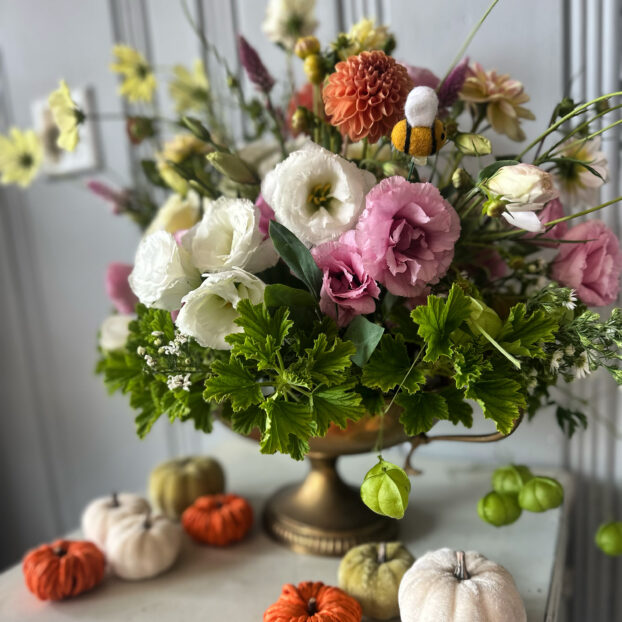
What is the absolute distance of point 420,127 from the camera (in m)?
0.49

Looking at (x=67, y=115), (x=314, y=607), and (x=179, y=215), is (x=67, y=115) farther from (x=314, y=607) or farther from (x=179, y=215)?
(x=314, y=607)

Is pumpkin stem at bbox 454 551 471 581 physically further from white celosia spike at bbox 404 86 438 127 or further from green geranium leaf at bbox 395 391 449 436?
white celosia spike at bbox 404 86 438 127

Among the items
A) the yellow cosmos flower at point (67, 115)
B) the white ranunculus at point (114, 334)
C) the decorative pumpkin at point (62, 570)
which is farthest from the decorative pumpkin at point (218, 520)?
the yellow cosmos flower at point (67, 115)

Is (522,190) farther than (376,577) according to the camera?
No

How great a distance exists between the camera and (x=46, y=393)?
1.39 meters

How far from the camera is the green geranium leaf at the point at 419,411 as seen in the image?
1.73ft

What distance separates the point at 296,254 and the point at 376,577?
342 millimetres

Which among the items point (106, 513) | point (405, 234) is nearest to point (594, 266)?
point (405, 234)

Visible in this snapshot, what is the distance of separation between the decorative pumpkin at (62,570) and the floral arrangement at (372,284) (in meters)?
0.18

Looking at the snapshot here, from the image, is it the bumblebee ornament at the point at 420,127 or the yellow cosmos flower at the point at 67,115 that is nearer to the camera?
the bumblebee ornament at the point at 420,127

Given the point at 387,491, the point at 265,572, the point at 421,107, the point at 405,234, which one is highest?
the point at 421,107

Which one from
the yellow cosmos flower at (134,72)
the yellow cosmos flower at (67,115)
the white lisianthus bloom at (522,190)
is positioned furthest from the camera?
the yellow cosmos flower at (134,72)

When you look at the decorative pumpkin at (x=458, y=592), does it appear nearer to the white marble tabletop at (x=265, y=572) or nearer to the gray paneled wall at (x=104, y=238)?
the white marble tabletop at (x=265, y=572)

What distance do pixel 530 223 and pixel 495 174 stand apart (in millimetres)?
52
